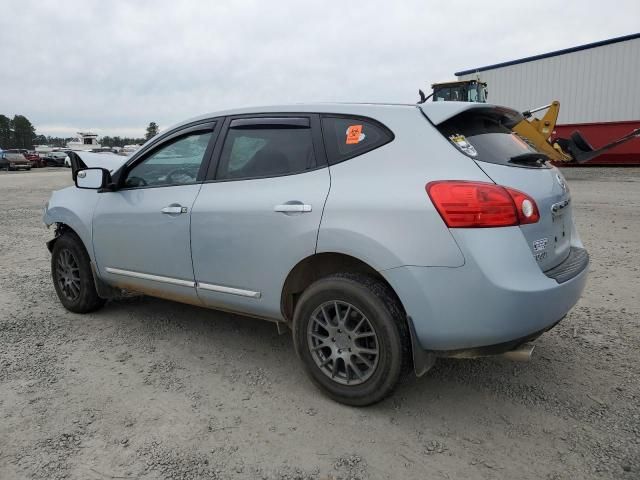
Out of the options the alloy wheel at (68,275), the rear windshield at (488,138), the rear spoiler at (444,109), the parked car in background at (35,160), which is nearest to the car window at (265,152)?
the rear spoiler at (444,109)

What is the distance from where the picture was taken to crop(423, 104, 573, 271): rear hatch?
2.61m

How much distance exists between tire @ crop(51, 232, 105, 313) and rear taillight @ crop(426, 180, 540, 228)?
3.23 m

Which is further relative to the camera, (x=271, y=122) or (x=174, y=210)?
(x=174, y=210)

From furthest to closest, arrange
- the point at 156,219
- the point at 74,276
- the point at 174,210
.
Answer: the point at 74,276 < the point at 156,219 < the point at 174,210

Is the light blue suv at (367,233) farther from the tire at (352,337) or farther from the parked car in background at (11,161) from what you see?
the parked car in background at (11,161)

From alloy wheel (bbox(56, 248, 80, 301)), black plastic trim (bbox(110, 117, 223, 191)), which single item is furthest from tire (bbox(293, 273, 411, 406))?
alloy wheel (bbox(56, 248, 80, 301))

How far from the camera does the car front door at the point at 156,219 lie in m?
3.54

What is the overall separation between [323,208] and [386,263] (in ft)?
1.62

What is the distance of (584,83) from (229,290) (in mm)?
24481

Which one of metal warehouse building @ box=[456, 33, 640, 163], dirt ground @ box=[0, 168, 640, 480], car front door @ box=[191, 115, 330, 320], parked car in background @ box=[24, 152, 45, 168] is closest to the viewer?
dirt ground @ box=[0, 168, 640, 480]

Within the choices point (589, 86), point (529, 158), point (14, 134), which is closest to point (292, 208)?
point (529, 158)

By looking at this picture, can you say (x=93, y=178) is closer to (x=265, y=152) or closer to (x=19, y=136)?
(x=265, y=152)

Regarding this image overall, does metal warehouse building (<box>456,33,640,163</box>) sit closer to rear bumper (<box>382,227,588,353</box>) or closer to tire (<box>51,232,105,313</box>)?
rear bumper (<box>382,227,588,353</box>)

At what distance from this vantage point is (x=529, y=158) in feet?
9.59
